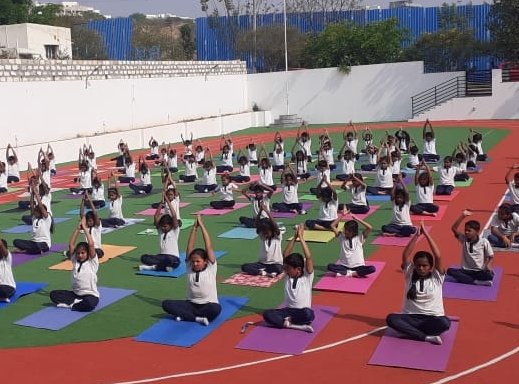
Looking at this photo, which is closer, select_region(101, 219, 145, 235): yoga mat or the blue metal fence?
select_region(101, 219, 145, 235): yoga mat

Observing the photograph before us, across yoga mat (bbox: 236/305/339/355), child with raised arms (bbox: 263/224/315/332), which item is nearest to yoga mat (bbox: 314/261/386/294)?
yoga mat (bbox: 236/305/339/355)

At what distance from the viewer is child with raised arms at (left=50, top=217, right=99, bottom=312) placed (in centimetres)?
934

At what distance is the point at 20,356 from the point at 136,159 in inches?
817

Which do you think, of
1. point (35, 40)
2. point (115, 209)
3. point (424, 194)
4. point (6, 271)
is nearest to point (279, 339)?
point (6, 271)

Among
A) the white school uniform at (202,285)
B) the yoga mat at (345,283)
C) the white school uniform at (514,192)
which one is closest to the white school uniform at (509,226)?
the white school uniform at (514,192)

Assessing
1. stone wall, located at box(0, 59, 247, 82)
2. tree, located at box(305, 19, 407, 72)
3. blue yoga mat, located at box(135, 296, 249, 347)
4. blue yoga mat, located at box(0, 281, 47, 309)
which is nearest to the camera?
blue yoga mat, located at box(135, 296, 249, 347)

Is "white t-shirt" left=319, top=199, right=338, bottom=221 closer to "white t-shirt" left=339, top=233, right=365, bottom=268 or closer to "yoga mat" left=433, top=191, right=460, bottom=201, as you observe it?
"white t-shirt" left=339, top=233, right=365, bottom=268

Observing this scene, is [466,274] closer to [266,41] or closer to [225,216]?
[225,216]

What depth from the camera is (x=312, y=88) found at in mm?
43594

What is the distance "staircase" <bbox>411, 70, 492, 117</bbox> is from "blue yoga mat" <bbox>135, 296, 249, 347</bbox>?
33.4 metres

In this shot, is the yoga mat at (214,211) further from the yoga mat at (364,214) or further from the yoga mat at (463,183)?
the yoga mat at (463,183)

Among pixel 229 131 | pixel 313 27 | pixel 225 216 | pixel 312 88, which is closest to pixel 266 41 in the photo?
pixel 313 27

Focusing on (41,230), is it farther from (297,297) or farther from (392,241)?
(392,241)

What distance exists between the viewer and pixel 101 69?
33.3 m
